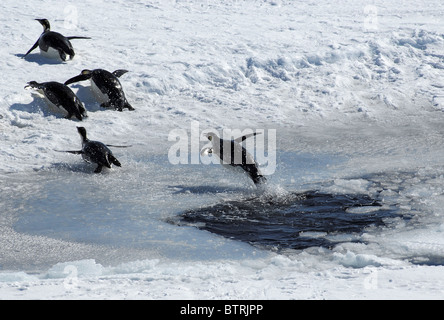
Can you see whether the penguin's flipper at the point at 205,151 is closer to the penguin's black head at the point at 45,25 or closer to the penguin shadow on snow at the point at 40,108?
the penguin shadow on snow at the point at 40,108

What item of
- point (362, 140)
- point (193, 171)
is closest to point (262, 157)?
point (193, 171)

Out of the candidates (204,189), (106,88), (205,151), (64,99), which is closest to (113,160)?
(205,151)

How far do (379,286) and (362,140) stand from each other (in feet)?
14.6

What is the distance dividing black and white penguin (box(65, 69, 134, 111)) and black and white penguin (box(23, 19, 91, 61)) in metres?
1.02

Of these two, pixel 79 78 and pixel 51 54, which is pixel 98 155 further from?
pixel 51 54

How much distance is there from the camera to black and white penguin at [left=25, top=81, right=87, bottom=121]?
26.9 feet

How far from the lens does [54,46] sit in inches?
379

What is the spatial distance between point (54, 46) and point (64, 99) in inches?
68.9

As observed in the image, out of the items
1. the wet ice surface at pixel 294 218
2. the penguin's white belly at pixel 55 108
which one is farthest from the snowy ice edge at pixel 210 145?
the penguin's white belly at pixel 55 108

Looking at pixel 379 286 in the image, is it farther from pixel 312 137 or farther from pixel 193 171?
pixel 312 137

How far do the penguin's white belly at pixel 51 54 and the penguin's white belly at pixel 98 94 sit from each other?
1305 mm

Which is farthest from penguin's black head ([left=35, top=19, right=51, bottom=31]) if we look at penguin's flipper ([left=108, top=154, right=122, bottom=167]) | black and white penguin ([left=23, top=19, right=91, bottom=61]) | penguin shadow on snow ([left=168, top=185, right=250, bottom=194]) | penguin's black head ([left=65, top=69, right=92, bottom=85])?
penguin shadow on snow ([left=168, top=185, right=250, bottom=194])

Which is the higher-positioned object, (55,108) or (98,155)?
(55,108)

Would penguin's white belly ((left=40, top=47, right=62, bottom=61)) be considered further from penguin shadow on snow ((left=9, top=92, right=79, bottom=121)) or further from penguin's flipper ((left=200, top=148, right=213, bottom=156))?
penguin's flipper ((left=200, top=148, right=213, bottom=156))
